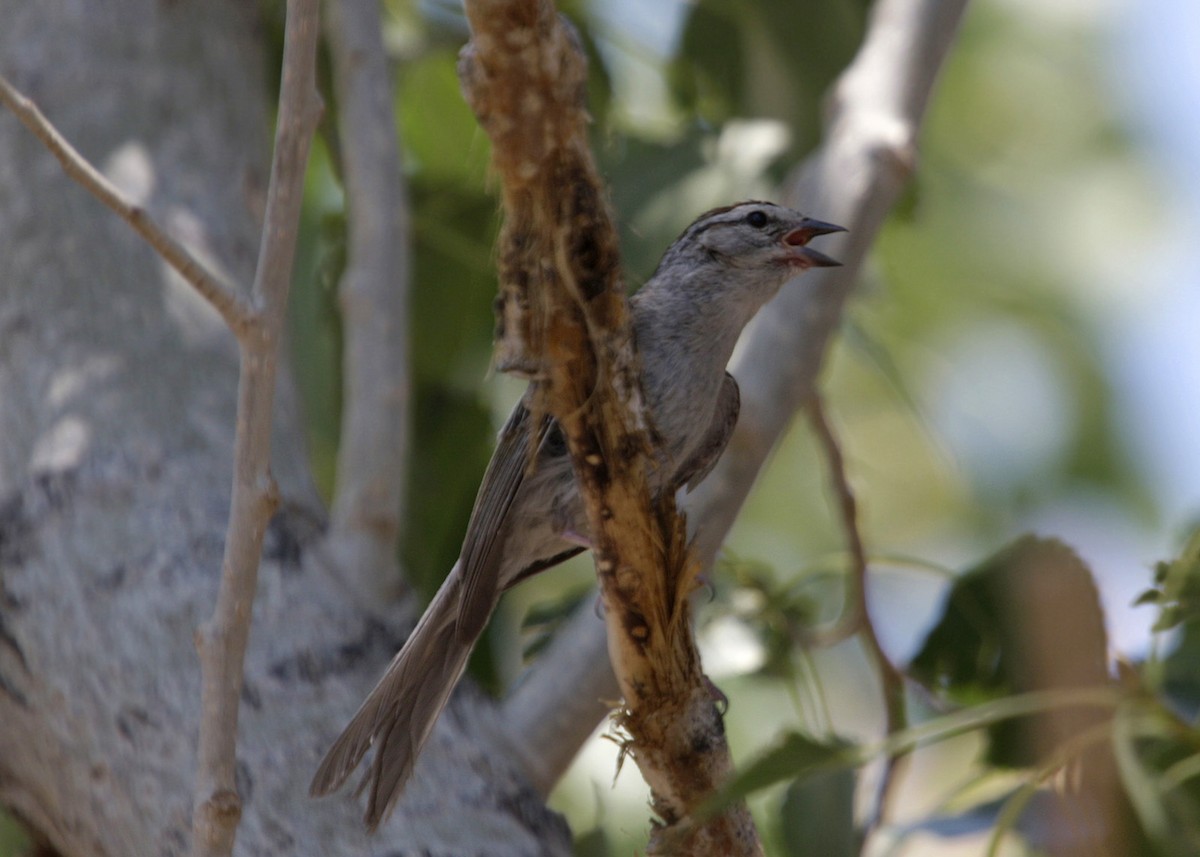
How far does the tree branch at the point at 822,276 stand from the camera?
127 inches

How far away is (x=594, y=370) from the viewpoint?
1965 millimetres

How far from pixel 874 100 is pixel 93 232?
204 cm

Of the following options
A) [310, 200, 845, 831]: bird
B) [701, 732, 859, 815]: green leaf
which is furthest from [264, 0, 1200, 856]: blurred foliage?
[310, 200, 845, 831]: bird

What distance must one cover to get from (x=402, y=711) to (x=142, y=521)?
0.72m

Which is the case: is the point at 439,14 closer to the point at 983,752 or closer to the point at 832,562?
the point at 832,562

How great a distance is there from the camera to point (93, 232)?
342cm

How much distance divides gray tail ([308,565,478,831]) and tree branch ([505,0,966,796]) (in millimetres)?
249

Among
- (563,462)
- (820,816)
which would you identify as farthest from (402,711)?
(820,816)

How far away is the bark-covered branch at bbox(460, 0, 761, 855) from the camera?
5.55 ft

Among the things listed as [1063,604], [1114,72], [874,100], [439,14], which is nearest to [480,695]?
[1063,604]

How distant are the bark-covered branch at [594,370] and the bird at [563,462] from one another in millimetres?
352

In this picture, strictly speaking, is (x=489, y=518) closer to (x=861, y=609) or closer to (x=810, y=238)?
(x=810, y=238)

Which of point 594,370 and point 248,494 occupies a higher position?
point 594,370

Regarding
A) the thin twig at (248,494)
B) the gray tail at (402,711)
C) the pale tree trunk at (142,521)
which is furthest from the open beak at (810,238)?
the thin twig at (248,494)
